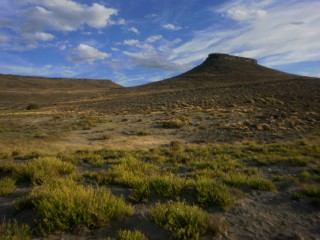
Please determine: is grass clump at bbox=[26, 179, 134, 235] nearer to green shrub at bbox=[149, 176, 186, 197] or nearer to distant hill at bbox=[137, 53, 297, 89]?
green shrub at bbox=[149, 176, 186, 197]

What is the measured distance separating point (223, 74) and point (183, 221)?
3870 inches

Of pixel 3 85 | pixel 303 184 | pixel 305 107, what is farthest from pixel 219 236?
pixel 3 85

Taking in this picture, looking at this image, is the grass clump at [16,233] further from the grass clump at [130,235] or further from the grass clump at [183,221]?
the grass clump at [183,221]

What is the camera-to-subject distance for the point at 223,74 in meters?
101

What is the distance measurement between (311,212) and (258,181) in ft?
5.96

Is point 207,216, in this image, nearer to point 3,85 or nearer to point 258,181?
point 258,181

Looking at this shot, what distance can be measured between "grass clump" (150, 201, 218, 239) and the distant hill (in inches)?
3141

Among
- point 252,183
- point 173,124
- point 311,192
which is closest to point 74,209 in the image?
point 252,183

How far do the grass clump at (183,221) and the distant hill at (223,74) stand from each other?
79.8 meters

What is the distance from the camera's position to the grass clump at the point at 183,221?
516 centimetres

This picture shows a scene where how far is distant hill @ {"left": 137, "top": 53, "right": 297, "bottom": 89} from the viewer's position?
89562mm

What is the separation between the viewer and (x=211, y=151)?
16.6 m

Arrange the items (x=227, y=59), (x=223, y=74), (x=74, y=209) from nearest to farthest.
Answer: (x=74, y=209)
(x=223, y=74)
(x=227, y=59)

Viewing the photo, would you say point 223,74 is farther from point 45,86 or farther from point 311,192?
point 311,192
